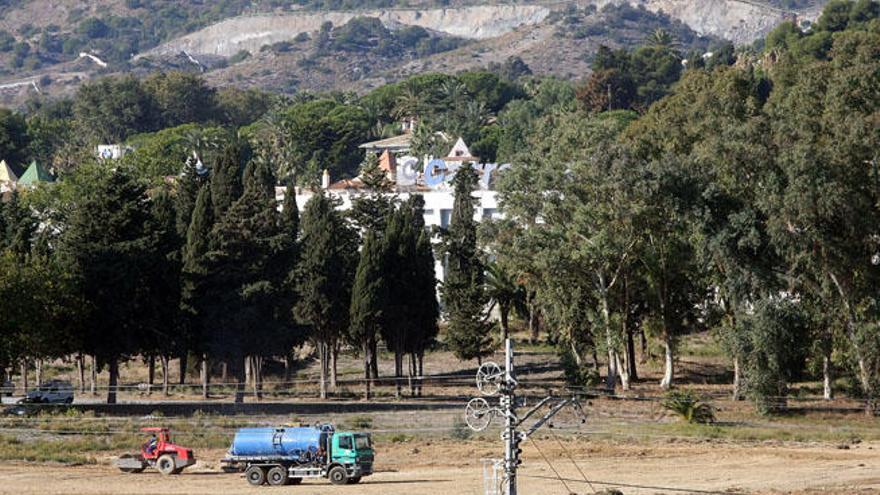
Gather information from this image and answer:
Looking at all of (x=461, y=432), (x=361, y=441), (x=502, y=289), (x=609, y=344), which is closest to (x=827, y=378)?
(x=609, y=344)

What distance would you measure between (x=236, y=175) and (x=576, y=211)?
23.0 meters

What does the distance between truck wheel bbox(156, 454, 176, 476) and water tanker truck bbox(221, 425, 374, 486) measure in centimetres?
398

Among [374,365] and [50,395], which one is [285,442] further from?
[374,365]

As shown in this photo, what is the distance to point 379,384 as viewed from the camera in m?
106

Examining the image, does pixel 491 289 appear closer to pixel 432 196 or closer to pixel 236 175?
pixel 236 175

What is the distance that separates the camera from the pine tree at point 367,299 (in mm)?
99750

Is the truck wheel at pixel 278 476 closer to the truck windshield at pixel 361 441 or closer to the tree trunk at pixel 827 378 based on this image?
the truck windshield at pixel 361 441

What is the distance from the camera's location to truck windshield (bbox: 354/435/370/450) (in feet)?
231

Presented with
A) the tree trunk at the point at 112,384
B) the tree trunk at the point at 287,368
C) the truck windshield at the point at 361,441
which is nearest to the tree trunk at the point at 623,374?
the tree trunk at the point at 287,368

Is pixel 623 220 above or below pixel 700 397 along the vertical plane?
above

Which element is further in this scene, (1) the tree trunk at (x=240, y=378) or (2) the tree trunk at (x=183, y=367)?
(2) the tree trunk at (x=183, y=367)

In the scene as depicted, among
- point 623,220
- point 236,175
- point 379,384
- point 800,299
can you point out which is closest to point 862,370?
point 800,299

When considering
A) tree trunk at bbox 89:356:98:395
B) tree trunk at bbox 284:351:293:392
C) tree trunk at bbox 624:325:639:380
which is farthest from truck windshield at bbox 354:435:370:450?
tree trunk at bbox 284:351:293:392

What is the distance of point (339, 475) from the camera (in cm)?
6994
